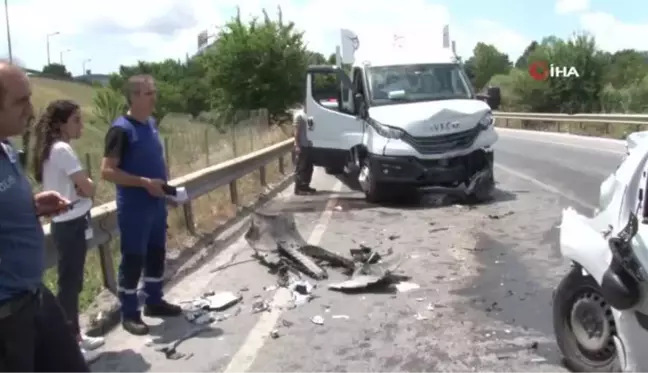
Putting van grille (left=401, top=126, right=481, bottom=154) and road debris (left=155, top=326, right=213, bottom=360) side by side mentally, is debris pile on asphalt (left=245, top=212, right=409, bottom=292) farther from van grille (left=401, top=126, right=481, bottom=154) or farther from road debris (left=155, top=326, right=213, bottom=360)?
van grille (left=401, top=126, right=481, bottom=154)

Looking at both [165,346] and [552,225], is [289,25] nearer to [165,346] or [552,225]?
[552,225]

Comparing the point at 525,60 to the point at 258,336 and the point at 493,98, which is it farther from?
the point at 258,336

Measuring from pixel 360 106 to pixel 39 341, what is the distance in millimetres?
10514

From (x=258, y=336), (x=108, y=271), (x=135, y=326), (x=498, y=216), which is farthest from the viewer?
(x=498, y=216)

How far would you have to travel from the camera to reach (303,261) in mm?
8086

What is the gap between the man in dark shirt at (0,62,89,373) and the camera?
312cm

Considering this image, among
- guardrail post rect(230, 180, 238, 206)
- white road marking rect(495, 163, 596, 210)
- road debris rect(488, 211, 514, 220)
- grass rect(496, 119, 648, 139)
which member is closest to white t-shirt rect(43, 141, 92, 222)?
road debris rect(488, 211, 514, 220)

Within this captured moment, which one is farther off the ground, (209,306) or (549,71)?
(549,71)

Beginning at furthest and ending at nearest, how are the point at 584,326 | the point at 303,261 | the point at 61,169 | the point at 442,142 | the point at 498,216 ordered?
the point at 442,142, the point at 498,216, the point at 303,261, the point at 61,169, the point at 584,326

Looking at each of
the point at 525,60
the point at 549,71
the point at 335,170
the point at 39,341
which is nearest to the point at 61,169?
the point at 39,341

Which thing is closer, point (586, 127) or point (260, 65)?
point (260, 65)

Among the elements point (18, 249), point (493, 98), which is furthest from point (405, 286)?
point (493, 98)

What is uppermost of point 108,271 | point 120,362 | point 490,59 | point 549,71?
point 490,59

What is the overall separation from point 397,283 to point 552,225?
351cm
